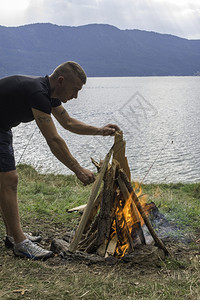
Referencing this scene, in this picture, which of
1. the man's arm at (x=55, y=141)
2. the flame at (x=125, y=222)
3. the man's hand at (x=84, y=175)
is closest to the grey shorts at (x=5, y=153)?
the man's arm at (x=55, y=141)

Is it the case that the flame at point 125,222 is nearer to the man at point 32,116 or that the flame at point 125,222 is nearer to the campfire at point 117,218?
the campfire at point 117,218

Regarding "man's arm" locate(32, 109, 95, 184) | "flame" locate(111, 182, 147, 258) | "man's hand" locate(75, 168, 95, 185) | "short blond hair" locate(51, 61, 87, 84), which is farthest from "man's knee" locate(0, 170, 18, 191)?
"flame" locate(111, 182, 147, 258)

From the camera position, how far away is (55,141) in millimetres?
4152

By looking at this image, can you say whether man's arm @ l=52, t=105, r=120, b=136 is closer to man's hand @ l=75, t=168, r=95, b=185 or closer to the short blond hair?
the short blond hair

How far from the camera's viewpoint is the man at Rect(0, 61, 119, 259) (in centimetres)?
416

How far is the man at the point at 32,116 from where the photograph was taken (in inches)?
164

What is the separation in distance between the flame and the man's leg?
137 centimetres

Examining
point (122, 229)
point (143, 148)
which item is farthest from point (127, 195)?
point (143, 148)

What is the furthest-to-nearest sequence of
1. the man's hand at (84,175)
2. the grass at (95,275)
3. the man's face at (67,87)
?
the man's face at (67,87) → the man's hand at (84,175) → the grass at (95,275)

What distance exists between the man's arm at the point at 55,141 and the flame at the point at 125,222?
100 centimetres

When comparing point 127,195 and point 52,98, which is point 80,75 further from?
point 127,195

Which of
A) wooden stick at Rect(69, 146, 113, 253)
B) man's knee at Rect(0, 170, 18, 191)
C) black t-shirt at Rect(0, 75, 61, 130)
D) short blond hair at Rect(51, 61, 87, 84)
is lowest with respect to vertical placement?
wooden stick at Rect(69, 146, 113, 253)

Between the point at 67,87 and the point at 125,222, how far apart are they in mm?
2096

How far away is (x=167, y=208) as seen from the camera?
23.2 feet
